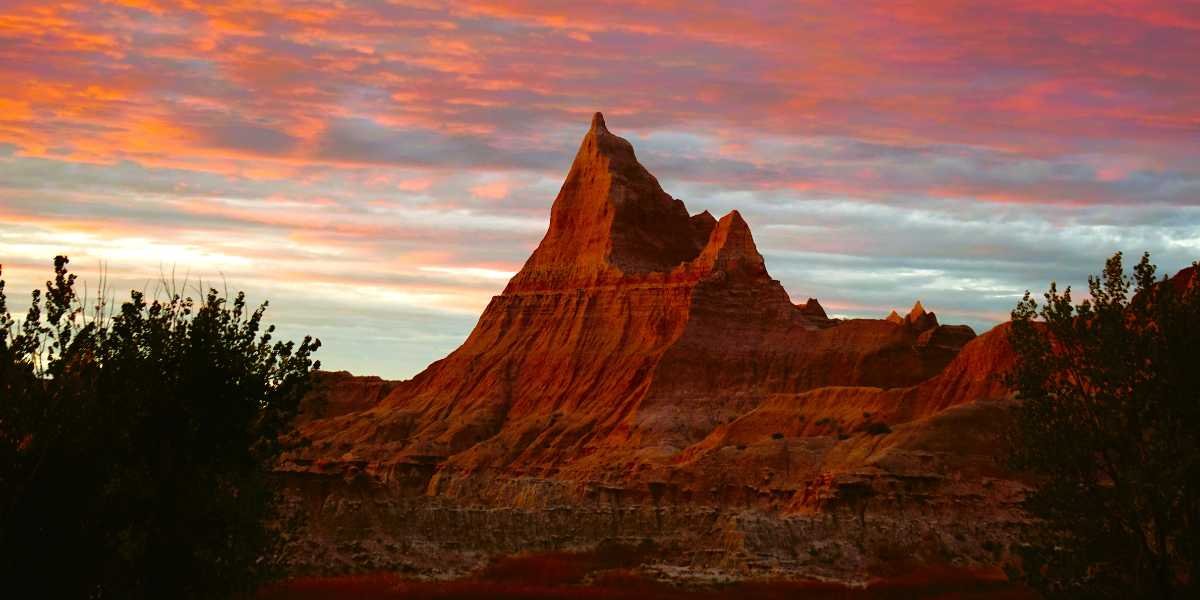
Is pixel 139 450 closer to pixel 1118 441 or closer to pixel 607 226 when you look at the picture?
pixel 1118 441

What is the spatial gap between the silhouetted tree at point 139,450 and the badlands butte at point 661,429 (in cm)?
3483

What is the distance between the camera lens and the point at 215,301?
37688 millimetres

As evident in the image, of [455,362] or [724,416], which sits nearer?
[724,416]

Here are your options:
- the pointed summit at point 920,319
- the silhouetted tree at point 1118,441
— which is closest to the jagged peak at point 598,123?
the pointed summit at point 920,319

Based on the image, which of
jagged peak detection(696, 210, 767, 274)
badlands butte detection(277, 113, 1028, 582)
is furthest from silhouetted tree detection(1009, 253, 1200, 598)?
jagged peak detection(696, 210, 767, 274)

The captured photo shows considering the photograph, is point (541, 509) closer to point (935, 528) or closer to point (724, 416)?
point (724, 416)

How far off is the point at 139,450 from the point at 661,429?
3847 inches

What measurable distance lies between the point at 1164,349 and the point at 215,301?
77.1 feet

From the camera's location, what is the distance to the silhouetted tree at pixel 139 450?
1277 inches

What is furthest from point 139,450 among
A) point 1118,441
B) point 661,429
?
point 661,429

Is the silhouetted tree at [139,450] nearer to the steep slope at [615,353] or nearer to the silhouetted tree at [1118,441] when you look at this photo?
the silhouetted tree at [1118,441]

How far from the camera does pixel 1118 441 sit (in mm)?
38188

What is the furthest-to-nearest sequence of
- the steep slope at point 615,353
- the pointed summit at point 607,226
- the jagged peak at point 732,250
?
1. the pointed summit at point 607,226
2. the jagged peak at point 732,250
3. the steep slope at point 615,353

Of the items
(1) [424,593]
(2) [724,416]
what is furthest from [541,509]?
(1) [424,593]
